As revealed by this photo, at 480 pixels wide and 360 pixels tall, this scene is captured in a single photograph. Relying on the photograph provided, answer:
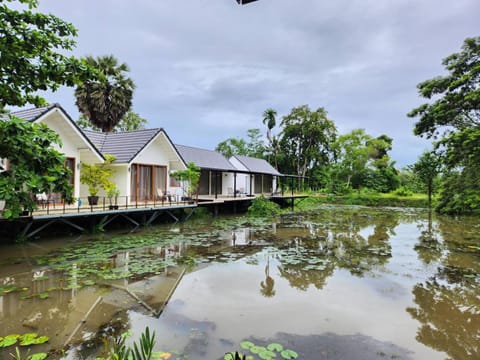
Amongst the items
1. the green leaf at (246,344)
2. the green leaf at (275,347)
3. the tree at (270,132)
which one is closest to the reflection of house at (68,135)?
the green leaf at (246,344)

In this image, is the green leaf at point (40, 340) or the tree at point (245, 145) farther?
the tree at point (245, 145)

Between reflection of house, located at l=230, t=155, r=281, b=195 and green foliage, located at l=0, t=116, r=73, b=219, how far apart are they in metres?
21.2

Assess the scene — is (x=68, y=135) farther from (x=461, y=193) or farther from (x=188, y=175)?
(x=461, y=193)

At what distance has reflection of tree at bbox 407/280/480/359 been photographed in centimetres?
400

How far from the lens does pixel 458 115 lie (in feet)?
58.3

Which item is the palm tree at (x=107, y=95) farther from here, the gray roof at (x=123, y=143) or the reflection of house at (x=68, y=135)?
the reflection of house at (x=68, y=135)

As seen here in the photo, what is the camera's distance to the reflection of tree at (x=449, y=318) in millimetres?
4000

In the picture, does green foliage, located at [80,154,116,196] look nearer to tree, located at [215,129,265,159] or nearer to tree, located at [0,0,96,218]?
tree, located at [0,0,96,218]

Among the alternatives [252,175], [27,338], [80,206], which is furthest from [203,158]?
[27,338]

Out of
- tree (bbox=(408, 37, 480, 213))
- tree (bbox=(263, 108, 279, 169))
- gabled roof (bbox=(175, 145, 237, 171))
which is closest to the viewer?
tree (bbox=(408, 37, 480, 213))

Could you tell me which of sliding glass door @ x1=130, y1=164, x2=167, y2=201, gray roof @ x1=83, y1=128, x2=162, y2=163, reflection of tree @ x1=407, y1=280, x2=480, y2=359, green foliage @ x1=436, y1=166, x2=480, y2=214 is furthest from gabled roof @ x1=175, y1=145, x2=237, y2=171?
reflection of tree @ x1=407, y1=280, x2=480, y2=359

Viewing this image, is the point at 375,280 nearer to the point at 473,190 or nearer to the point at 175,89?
the point at 473,190

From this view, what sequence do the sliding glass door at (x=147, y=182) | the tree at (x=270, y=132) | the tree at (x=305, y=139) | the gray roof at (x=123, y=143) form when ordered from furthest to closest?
the tree at (x=305, y=139), the tree at (x=270, y=132), the sliding glass door at (x=147, y=182), the gray roof at (x=123, y=143)

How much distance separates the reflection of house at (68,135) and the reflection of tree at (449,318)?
10.8 meters
